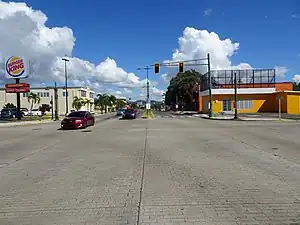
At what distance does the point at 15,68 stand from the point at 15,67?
5.8 inches

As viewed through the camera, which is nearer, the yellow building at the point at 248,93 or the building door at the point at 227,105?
the yellow building at the point at 248,93

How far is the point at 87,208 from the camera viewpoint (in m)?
6.18

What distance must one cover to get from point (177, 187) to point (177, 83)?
10296 cm

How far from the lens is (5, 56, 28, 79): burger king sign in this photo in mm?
52500

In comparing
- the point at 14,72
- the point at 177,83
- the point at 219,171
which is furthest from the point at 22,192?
the point at 177,83

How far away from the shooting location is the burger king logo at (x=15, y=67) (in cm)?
5250

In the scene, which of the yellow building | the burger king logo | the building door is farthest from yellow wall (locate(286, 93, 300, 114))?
the burger king logo

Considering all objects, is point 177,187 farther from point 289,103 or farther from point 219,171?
point 289,103

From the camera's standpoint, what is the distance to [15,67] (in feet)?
173

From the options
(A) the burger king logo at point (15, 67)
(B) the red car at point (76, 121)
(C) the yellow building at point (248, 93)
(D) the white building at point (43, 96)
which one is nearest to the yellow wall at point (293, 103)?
(C) the yellow building at point (248, 93)

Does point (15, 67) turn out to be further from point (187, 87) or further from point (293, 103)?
point (187, 87)

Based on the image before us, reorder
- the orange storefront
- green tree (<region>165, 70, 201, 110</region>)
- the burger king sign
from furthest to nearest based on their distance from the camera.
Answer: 1. green tree (<region>165, 70, 201, 110</region>)
2. the orange storefront
3. the burger king sign

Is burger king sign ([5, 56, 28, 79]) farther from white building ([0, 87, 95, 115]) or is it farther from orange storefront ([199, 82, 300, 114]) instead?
white building ([0, 87, 95, 115])

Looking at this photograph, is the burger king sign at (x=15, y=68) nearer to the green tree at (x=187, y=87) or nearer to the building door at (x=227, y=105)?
the building door at (x=227, y=105)
